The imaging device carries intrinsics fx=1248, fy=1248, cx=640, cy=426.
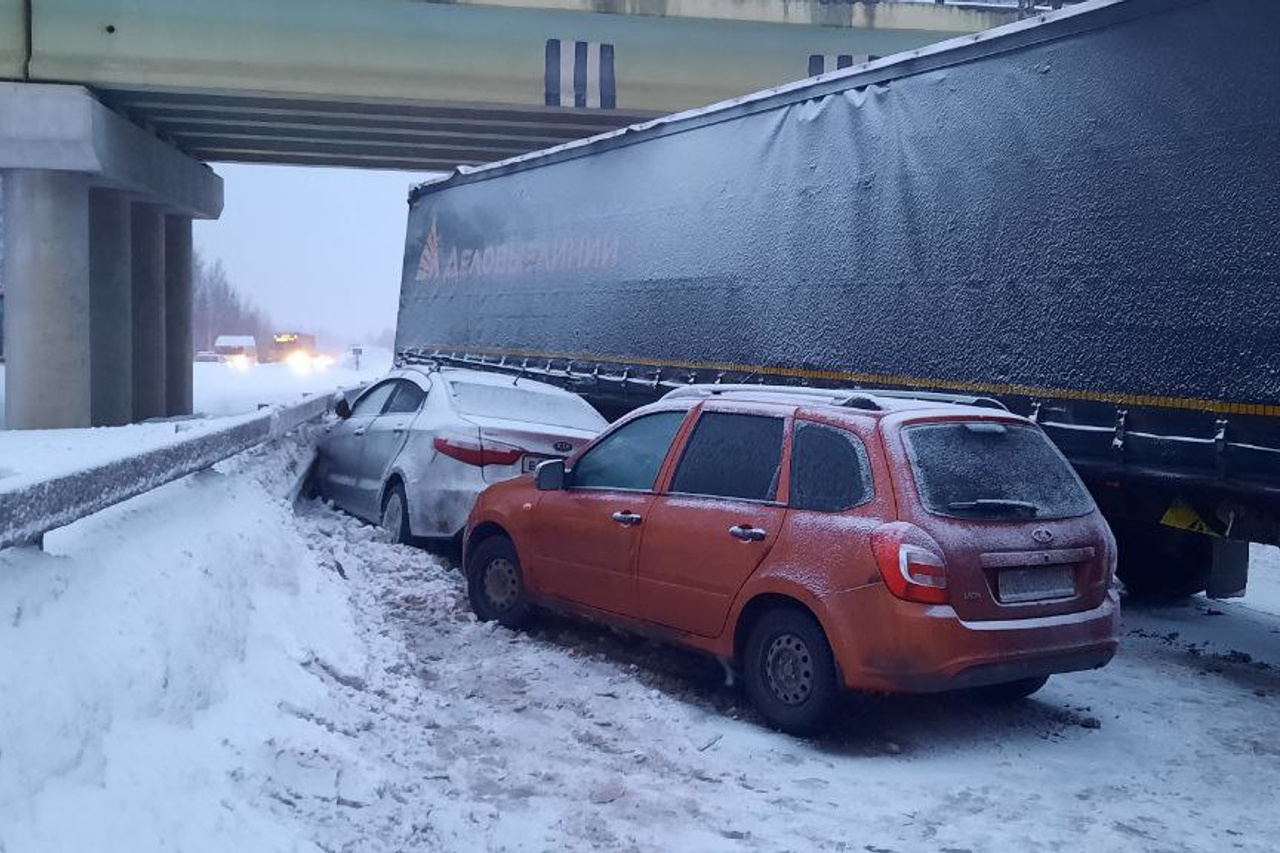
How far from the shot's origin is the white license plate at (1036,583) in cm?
560

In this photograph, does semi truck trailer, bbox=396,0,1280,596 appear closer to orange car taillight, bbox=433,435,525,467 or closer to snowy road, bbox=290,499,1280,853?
snowy road, bbox=290,499,1280,853

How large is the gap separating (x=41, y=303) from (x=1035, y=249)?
55.4 ft

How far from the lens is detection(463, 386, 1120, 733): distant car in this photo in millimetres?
5430

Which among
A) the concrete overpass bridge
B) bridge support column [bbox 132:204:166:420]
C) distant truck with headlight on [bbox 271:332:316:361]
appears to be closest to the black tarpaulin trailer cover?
the concrete overpass bridge

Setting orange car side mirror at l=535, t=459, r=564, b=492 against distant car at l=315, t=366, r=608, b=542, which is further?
distant car at l=315, t=366, r=608, b=542

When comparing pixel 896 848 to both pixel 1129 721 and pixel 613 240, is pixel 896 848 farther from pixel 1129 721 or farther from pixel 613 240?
pixel 613 240

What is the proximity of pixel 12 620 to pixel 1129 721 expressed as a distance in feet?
16.8

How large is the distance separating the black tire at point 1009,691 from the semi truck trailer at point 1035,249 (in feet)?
5.15

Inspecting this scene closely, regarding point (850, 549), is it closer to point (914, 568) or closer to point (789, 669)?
point (914, 568)

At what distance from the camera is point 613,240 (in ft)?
42.6

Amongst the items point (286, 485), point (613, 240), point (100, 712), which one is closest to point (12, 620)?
point (100, 712)

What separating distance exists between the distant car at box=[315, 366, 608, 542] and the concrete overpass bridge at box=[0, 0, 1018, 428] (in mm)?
9602

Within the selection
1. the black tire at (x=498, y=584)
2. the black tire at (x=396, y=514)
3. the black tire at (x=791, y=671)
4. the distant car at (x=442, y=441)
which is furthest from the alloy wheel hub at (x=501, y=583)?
the black tire at (x=791, y=671)

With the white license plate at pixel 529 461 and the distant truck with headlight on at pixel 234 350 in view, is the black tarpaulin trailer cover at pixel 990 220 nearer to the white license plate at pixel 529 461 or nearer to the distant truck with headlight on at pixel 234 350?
the white license plate at pixel 529 461
